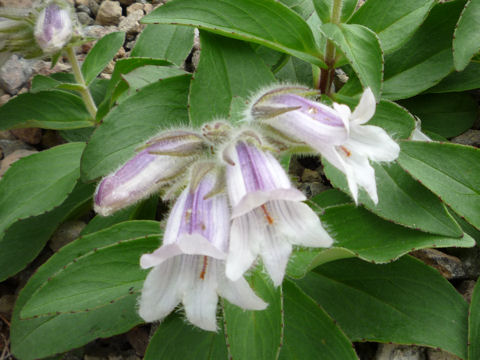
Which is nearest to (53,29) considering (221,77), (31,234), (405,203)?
(221,77)

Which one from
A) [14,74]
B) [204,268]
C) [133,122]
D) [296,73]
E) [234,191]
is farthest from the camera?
[14,74]

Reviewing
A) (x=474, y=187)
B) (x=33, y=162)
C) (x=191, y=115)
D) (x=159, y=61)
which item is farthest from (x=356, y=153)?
(x=33, y=162)

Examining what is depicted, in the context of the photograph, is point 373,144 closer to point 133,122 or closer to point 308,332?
point 308,332

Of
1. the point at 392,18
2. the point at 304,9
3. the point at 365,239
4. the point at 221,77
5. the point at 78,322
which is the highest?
the point at 392,18

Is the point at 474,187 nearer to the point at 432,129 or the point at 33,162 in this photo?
the point at 432,129

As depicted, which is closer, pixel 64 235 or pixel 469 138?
pixel 469 138

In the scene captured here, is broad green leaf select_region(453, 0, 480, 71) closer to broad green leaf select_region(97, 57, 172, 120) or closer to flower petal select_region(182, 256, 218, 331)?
flower petal select_region(182, 256, 218, 331)
